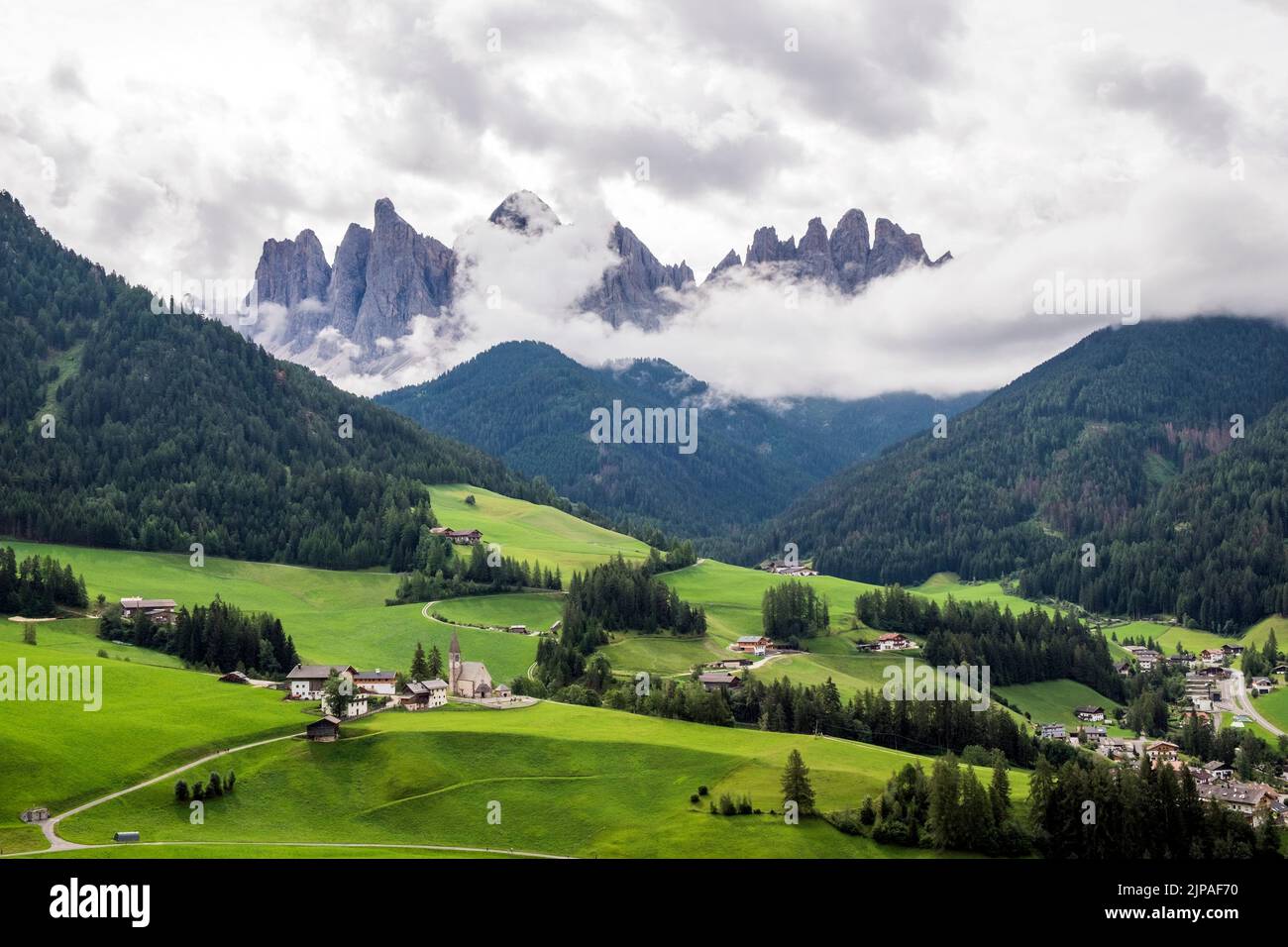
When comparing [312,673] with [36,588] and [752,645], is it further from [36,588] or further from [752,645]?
[752,645]

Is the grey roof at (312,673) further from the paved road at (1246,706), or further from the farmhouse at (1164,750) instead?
the paved road at (1246,706)

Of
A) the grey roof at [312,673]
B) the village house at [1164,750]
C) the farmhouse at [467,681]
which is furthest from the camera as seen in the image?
the village house at [1164,750]

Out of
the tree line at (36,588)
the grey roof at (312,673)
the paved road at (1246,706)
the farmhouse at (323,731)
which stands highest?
the tree line at (36,588)

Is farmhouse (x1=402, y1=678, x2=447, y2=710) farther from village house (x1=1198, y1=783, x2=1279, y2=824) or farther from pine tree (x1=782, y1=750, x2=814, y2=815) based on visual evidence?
village house (x1=1198, y1=783, x2=1279, y2=824)

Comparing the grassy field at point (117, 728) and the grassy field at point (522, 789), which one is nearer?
the grassy field at point (522, 789)

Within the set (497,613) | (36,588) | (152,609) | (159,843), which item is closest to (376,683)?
(159,843)

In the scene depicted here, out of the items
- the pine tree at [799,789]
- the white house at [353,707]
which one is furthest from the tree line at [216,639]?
the pine tree at [799,789]

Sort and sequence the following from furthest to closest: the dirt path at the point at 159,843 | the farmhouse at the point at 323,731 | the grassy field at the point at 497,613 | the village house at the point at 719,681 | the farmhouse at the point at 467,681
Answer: the grassy field at the point at 497,613 → the village house at the point at 719,681 → the farmhouse at the point at 467,681 → the farmhouse at the point at 323,731 → the dirt path at the point at 159,843

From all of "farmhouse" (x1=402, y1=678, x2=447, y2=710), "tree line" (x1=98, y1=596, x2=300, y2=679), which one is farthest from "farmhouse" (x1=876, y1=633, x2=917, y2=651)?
"tree line" (x1=98, y1=596, x2=300, y2=679)
